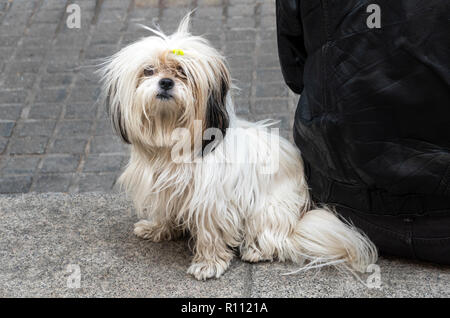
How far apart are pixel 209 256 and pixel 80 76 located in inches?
104

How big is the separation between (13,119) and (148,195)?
6.85 feet

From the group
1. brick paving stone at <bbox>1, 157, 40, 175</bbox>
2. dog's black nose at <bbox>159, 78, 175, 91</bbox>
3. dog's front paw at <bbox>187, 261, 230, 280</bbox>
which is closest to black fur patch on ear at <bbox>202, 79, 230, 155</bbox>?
dog's black nose at <bbox>159, 78, 175, 91</bbox>

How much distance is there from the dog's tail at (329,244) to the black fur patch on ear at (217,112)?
658mm

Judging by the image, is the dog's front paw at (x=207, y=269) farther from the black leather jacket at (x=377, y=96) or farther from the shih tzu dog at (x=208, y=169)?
the black leather jacket at (x=377, y=96)

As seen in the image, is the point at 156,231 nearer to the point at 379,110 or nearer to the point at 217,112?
the point at 217,112

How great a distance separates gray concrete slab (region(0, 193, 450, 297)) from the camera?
10.3 feet

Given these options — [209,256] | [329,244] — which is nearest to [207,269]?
[209,256]

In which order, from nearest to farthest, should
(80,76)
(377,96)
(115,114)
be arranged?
(377,96) → (115,114) → (80,76)

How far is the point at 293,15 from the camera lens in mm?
2961

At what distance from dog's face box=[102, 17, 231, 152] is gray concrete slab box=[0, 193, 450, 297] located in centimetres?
69

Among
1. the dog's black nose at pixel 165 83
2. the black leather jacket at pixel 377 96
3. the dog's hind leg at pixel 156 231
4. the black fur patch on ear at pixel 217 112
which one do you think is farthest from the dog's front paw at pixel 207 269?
the dog's black nose at pixel 165 83

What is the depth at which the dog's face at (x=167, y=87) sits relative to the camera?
2930 millimetres

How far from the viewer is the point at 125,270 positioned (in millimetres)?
3318
